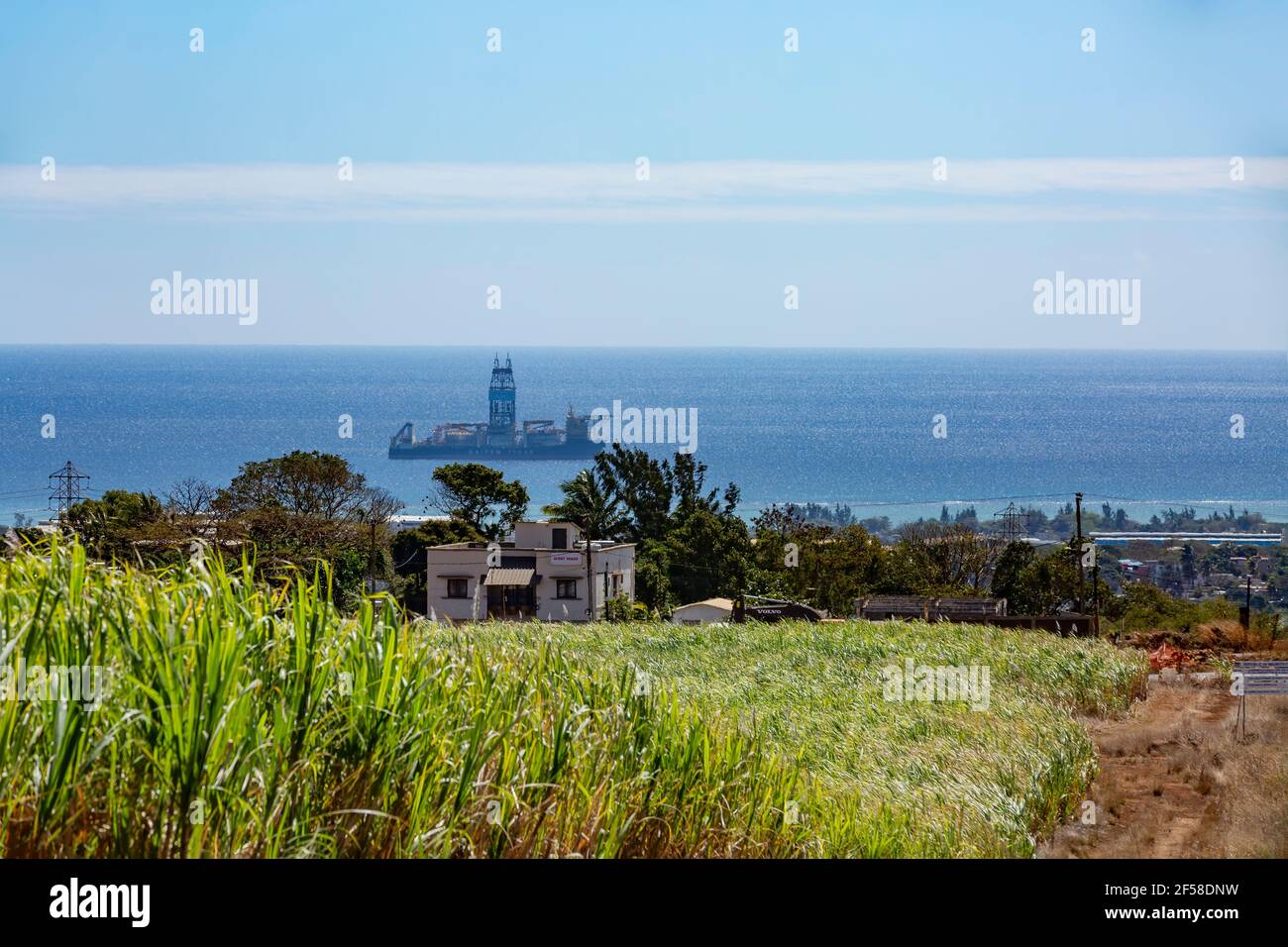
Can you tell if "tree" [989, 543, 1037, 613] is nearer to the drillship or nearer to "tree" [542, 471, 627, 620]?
"tree" [542, 471, 627, 620]

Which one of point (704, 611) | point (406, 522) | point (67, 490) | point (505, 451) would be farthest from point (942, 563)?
point (505, 451)

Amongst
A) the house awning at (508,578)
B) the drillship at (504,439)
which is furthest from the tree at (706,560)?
the drillship at (504,439)

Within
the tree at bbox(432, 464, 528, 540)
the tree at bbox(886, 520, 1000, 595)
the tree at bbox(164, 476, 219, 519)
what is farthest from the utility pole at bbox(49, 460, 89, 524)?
the tree at bbox(886, 520, 1000, 595)

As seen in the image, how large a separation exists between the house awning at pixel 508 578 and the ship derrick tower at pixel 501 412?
10543cm

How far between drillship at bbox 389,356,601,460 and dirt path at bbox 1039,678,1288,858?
125 m

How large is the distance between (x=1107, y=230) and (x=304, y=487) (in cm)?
14337

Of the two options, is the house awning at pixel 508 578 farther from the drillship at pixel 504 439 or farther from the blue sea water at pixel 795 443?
the drillship at pixel 504 439

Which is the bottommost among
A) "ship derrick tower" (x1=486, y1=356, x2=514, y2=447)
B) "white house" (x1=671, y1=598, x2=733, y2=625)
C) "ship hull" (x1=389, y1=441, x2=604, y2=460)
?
"white house" (x1=671, y1=598, x2=733, y2=625)

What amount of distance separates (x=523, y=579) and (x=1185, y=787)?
86.0 ft

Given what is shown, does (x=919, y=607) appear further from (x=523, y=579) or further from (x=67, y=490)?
(x=67, y=490)

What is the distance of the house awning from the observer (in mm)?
37000

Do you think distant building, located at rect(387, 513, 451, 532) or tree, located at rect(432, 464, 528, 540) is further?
tree, located at rect(432, 464, 528, 540)

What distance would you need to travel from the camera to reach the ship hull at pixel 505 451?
13888cm
